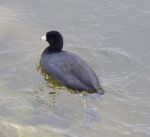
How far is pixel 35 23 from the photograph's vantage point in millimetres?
12141

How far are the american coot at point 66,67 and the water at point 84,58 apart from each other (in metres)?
0.20

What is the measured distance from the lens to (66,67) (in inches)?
396

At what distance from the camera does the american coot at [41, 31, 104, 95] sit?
9.68 meters

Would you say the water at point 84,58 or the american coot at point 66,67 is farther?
the american coot at point 66,67

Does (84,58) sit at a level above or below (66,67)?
below

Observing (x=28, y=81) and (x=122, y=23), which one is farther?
(x=122, y=23)

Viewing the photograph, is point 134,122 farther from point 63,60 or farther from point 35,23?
point 35,23

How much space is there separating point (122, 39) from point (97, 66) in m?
1.33

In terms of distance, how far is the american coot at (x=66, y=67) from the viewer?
31.8 feet

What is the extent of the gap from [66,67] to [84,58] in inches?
43.1

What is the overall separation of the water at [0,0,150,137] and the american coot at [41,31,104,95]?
201 mm

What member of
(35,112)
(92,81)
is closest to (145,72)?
(92,81)

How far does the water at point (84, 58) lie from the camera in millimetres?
8477

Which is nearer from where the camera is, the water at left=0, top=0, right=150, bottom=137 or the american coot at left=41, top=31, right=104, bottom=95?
the water at left=0, top=0, right=150, bottom=137
